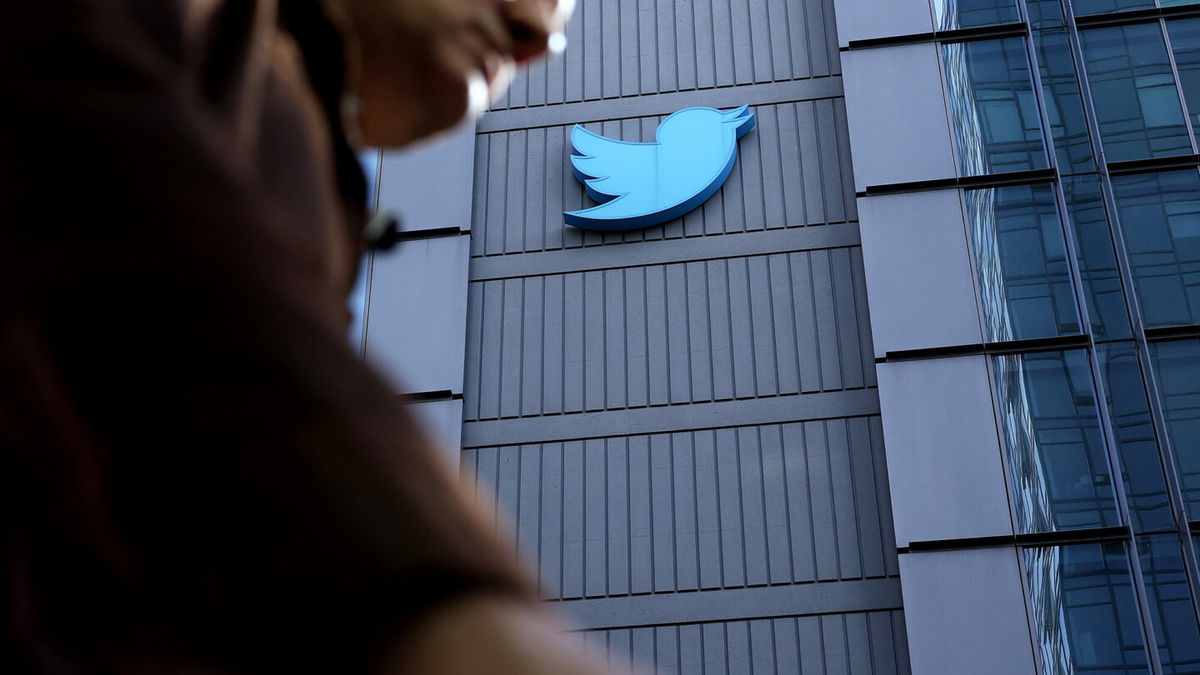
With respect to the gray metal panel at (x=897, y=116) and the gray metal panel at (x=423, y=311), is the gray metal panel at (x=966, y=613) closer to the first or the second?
the gray metal panel at (x=897, y=116)

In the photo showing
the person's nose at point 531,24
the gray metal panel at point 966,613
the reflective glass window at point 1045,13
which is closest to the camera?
the person's nose at point 531,24

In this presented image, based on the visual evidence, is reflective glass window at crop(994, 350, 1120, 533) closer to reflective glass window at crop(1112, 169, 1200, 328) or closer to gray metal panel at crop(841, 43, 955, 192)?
reflective glass window at crop(1112, 169, 1200, 328)

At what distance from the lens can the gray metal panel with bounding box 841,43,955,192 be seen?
32.2ft

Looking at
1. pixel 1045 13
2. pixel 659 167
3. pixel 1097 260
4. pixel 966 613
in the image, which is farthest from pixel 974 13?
pixel 966 613

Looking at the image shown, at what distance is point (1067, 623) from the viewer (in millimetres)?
8086

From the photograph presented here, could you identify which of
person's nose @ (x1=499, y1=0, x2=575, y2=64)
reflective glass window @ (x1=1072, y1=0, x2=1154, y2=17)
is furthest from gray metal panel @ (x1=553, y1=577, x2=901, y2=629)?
person's nose @ (x1=499, y1=0, x2=575, y2=64)

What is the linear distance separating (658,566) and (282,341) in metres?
8.08

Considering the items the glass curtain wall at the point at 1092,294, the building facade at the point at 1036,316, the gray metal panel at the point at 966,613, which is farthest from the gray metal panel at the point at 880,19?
the gray metal panel at the point at 966,613

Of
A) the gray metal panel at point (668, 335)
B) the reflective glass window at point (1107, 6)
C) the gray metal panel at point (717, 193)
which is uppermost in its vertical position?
the reflective glass window at point (1107, 6)

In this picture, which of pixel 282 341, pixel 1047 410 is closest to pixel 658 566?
pixel 1047 410

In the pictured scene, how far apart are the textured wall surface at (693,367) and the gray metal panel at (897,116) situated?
9.4 inches

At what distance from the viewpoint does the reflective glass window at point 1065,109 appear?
9617mm

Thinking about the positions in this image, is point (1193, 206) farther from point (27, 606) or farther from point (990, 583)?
point (27, 606)

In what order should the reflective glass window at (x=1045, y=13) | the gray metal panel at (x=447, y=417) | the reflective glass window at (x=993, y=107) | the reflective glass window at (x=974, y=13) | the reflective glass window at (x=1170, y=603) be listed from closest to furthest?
the reflective glass window at (x=1170, y=603)
the gray metal panel at (x=447, y=417)
the reflective glass window at (x=993, y=107)
the reflective glass window at (x=1045, y=13)
the reflective glass window at (x=974, y=13)
